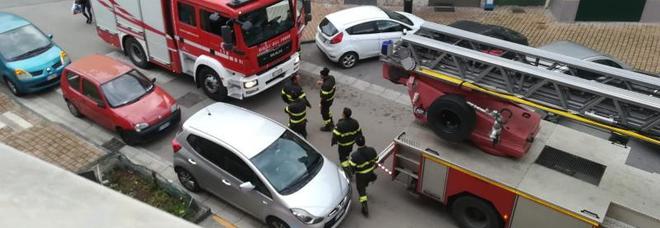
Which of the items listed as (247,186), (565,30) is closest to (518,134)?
(247,186)

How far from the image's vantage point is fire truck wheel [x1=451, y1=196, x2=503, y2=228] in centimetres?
805

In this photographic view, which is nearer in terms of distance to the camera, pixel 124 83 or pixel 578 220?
pixel 578 220

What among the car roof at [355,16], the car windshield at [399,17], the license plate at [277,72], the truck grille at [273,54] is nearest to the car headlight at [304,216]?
the truck grille at [273,54]

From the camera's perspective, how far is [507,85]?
7.52 m

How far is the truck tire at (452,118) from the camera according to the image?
7.86 meters

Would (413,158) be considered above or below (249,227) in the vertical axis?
above

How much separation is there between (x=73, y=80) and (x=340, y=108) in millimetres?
5697

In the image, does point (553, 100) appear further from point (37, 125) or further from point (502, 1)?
point (502, 1)

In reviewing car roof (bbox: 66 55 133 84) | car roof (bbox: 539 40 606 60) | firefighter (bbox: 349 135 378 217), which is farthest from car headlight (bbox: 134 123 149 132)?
car roof (bbox: 539 40 606 60)

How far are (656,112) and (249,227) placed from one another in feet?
19.7

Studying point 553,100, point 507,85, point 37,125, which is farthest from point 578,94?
point 37,125

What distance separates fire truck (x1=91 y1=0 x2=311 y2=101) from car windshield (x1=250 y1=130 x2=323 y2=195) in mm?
2985

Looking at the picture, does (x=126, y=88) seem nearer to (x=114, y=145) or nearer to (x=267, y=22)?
(x=114, y=145)

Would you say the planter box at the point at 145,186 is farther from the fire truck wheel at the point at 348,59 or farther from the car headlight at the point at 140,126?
the fire truck wheel at the point at 348,59
